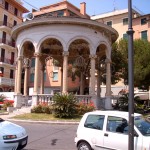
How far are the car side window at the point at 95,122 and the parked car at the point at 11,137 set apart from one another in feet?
6.67

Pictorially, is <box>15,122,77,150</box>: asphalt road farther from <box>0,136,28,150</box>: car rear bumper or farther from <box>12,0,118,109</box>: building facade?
<box>12,0,118,109</box>: building facade

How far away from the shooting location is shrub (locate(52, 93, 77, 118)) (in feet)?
62.9

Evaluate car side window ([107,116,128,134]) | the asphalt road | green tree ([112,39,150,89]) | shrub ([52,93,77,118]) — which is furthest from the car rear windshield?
green tree ([112,39,150,89])

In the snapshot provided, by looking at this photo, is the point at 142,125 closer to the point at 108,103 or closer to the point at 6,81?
the point at 108,103

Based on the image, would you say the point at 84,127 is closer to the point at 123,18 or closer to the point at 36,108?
the point at 36,108

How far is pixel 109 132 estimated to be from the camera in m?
8.06

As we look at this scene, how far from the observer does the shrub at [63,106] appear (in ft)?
62.9

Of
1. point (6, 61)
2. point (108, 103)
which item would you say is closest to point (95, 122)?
point (108, 103)

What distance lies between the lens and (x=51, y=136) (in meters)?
12.9

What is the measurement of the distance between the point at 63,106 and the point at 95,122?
1070 centimetres

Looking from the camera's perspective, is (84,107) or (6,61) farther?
(6,61)

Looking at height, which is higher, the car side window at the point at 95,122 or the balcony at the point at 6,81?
the balcony at the point at 6,81

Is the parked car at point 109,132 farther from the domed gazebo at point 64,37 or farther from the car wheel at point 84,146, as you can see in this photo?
the domed gazebo at point 64,37

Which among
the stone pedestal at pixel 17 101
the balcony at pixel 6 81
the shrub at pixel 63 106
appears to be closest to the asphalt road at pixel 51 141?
the shrub at pixel 63 106
